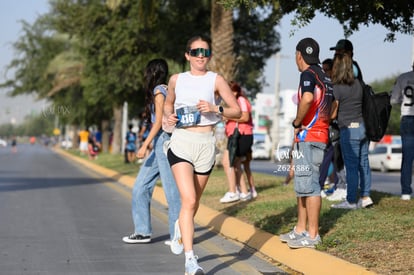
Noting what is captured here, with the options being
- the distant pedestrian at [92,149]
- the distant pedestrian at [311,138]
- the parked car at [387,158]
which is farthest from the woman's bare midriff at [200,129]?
the distant pedestrian at [92,149]

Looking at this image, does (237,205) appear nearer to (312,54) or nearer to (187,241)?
(312,54)

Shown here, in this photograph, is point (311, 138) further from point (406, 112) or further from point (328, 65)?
point (328, 65)

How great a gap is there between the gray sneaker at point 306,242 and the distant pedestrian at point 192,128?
1427 millimetres

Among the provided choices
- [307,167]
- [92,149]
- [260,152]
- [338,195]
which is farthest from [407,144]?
[260,152]

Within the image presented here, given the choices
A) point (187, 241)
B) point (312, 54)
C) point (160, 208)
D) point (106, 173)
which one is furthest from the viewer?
point (106, 173)

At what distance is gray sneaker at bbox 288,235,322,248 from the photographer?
25.0 feet

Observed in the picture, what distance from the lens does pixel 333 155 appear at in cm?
1193

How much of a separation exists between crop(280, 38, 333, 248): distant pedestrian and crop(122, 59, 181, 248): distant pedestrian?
4.50 ft

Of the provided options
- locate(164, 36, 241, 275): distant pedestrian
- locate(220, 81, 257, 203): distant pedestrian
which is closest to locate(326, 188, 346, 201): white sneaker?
locate(220, 81, 257, 203): distant pedestrian

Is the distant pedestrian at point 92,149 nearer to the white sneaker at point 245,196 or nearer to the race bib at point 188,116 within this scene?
the white sneaker at point 245,196

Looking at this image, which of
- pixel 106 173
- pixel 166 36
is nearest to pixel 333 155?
pixel 106 173

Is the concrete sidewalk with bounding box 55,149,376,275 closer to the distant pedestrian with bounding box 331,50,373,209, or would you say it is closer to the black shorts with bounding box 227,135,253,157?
the black shorts with bounding box 227,135,253,157

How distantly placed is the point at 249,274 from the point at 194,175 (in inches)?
42.7

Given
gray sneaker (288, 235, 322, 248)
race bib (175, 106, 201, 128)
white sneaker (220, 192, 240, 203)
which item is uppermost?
race bib (175, 106, 201, 128)
